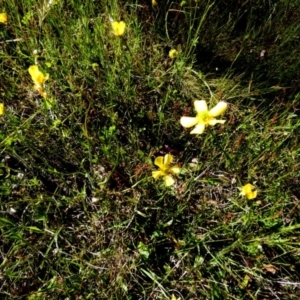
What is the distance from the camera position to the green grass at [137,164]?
1.58 meters

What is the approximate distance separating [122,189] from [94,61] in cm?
60

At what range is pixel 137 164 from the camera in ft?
5.65

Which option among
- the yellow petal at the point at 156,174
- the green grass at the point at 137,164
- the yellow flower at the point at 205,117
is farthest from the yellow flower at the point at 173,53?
the yellow petal at the point at 156,174

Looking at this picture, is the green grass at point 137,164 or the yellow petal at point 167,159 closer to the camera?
the yellow petal at point 167,159

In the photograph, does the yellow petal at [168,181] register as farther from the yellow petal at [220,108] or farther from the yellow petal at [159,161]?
the yellow petal at [220,108]

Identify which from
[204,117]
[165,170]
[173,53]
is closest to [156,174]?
[165,170]

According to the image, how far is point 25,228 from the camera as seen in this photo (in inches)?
61.5

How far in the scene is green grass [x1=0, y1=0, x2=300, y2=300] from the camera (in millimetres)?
1577

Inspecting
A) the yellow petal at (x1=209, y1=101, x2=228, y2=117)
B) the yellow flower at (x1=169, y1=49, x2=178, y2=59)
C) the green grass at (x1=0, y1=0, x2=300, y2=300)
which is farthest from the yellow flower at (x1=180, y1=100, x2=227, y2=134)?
the yellow flower at (x1=169, y1=49, x2=178, y2=59)

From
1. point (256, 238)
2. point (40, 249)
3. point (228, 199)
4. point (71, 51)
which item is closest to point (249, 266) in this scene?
point (256, 238)

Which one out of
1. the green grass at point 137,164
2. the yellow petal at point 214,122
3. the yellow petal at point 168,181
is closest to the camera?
the yellow petal at point 214,122

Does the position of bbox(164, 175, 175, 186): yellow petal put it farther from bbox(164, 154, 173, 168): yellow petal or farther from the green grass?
the green grass

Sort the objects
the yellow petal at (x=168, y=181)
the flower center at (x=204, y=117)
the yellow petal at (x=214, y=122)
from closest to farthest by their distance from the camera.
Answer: the yellow petal at (x=214, y=122) < the flower center at (x=204, y=117) < the yellow petal at (x=168, y=181)

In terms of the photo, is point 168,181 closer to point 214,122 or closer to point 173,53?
point 214,122
